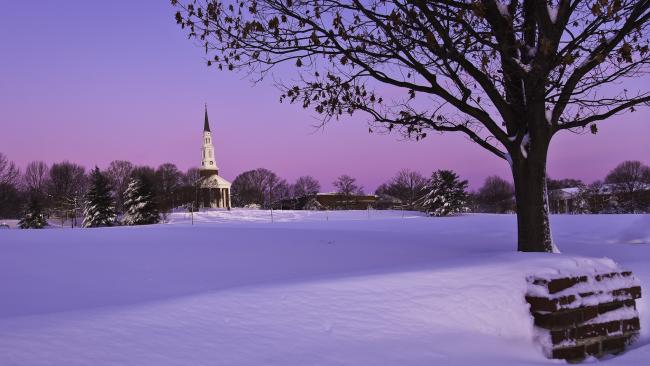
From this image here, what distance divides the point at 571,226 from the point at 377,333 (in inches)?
682

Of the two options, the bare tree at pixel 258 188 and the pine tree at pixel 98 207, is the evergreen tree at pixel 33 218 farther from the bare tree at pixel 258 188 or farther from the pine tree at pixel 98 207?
the bare tree at pixel 258 188

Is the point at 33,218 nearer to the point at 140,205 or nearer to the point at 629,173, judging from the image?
the point at 140,205

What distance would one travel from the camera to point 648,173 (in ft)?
257

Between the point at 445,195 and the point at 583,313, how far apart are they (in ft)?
146

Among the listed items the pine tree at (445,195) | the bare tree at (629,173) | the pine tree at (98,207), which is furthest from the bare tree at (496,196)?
the pine tree at (98,207)

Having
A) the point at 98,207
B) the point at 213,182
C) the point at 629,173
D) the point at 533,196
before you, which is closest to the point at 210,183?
the point at 213,182

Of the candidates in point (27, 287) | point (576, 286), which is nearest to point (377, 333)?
point (576, 286)

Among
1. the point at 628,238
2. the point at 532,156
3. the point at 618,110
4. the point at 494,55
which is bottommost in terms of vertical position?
the point at 628,238

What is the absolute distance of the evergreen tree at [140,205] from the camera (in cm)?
4219

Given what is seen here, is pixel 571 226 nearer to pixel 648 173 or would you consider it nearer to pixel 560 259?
pixel 560 259

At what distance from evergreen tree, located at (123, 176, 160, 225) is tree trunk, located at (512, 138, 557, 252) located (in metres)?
39.7

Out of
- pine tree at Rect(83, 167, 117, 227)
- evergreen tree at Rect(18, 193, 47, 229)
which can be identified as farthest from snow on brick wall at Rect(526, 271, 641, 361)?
evergreen tree at Rect(18, 193, 47, 229)

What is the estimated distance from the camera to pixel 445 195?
4681 cm

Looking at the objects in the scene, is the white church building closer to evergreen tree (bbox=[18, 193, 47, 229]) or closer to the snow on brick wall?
evergreen tree (bbox=[18, 193, 47, 229])
